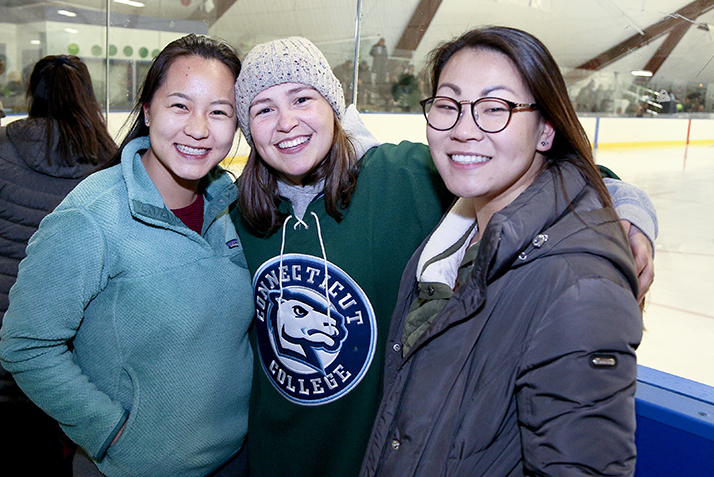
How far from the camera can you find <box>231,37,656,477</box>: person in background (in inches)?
45.9

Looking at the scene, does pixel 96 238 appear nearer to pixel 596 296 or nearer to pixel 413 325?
pixel 413 325

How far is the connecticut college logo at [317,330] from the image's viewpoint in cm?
116

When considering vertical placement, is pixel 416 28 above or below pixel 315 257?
above

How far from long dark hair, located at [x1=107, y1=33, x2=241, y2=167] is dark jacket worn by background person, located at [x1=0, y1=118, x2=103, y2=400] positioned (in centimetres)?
66

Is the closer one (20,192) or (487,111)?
(487,111)

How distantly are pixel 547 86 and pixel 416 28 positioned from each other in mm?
7568

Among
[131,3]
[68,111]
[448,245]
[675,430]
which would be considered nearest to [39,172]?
[68,111]

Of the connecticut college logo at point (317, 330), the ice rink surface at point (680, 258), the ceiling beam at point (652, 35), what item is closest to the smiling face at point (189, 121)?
the connecticut college logo at point (317, 330)

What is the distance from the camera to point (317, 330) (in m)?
1.17

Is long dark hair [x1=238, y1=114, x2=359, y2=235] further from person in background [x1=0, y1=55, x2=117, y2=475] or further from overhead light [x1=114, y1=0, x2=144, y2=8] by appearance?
overhead light [x1=114, y1=0, x2=144, y2=8]

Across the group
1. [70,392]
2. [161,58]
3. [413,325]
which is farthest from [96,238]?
[413,325]

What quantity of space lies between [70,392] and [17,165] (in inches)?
40.1

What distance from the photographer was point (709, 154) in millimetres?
5523

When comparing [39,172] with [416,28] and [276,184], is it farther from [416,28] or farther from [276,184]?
[416,28]
